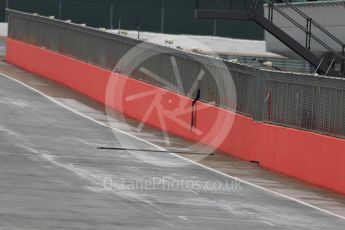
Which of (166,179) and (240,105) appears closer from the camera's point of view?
(166,179)

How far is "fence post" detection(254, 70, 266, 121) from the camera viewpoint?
1036 inches

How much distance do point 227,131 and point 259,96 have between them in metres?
1.79

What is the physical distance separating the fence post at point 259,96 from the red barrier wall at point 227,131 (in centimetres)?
27

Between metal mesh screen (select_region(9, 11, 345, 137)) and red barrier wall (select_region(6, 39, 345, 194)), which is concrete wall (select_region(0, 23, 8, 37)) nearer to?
metal mesh screen (select_region(9, 11, 345, 137))

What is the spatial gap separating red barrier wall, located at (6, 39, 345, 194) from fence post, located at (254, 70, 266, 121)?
0.27 metres

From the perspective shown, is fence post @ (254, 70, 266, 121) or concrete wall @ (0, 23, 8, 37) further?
concrete wall @ (0, 23, 8, 37)

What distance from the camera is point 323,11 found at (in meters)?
40.7

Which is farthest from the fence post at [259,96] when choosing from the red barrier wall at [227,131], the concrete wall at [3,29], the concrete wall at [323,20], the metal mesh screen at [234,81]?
the concrete wall at [3,29]

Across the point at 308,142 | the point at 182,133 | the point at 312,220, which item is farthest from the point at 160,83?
the point at 312,220

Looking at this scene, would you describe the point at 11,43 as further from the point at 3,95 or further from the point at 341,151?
the point at 341,151

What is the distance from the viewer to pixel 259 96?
26.7 m

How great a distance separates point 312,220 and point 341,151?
4.57 meters

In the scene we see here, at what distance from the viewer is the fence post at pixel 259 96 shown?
26314 mm

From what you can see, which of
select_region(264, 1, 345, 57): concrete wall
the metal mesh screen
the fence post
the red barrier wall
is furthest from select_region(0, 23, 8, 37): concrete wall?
the fence post
